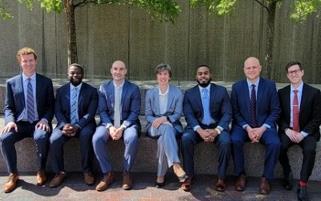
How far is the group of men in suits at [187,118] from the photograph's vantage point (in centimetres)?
548

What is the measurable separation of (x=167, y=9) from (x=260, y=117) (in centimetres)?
273

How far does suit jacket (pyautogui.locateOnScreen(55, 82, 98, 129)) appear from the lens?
229 inches

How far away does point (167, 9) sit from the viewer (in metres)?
7.60

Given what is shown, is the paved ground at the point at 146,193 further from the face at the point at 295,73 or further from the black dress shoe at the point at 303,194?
the face at the point at 295,73

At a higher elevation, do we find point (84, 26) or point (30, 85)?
point (84, 26)

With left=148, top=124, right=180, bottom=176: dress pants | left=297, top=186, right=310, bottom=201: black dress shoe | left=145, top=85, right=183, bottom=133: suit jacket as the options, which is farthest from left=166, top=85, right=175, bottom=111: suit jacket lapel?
left=297, top=186, right=310, bottom=201: black dress shoe

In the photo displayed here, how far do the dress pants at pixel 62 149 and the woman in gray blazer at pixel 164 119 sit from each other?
73 centimetres

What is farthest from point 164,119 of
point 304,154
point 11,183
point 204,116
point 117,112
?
point 11,183

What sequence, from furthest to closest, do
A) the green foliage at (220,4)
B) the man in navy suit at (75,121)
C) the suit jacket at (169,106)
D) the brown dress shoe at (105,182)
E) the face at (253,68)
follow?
the green foliage at (220,4)
the suit jacket at (169,106)
the face at (253,68)
the man in navy suit at (75,121)
the brown dress shoe at (105,182)

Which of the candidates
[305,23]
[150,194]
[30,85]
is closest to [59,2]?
[30,85]

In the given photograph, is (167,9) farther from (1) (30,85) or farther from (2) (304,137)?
(2) (304,137)

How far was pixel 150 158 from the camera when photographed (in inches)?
237

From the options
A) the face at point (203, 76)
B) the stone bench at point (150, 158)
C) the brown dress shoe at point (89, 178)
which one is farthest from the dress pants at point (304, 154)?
the brown dress shoe at point (89, 178)

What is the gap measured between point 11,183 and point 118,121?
4.65ft
